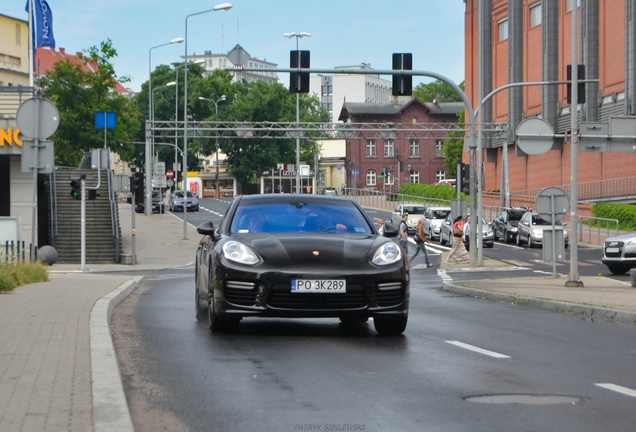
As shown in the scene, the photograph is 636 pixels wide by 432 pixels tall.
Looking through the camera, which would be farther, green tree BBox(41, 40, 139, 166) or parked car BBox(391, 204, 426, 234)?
green tree BBox(41, 40, 139, 166)

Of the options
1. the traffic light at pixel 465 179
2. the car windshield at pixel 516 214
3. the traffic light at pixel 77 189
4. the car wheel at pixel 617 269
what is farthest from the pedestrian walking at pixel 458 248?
the car windshield at pixel 516 214

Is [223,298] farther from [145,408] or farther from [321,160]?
[321,160]

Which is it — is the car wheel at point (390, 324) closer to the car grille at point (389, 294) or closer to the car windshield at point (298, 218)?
the car grille at point (389, 294)

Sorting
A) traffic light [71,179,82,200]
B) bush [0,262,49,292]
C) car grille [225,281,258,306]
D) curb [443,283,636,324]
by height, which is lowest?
curb [443,283,636,324]

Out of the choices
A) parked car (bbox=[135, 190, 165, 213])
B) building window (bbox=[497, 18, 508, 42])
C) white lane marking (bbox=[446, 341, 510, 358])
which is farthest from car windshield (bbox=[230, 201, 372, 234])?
building window (bbox=[497, 18, 508, 42])

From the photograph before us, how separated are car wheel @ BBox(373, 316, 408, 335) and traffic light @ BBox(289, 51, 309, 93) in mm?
19502

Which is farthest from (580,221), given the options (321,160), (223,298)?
(321,160)

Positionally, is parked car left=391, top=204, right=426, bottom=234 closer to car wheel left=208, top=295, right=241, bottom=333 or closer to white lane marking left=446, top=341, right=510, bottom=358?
car wheel left=208, top=295, right=241, bottom=333

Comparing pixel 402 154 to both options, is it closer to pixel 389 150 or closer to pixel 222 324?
pixel 389 150

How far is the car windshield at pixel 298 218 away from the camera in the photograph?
1309cm

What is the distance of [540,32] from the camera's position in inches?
3093

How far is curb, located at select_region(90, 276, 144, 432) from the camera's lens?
6686 millimetres

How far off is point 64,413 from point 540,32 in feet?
245

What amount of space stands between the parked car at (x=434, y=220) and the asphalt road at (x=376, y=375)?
1725 inches
